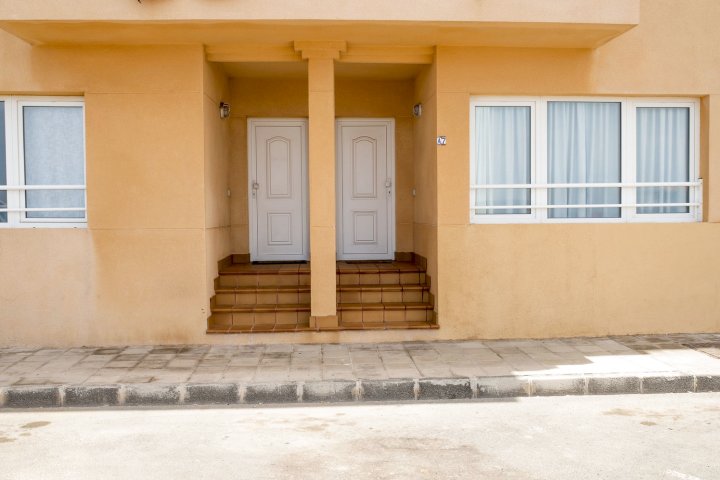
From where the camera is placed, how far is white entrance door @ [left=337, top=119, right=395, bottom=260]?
11.2 meters

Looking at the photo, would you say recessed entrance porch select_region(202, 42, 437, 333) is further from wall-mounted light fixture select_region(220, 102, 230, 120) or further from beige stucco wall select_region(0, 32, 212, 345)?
beige stucco wall select_region(0, 32, 212, 345)

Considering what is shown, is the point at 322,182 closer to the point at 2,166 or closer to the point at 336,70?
the point at 336,70

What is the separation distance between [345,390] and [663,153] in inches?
219

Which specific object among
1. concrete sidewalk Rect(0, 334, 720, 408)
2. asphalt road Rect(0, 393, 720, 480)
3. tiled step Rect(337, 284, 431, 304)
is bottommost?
asphalt road Rect(0, 393, 720, 480)

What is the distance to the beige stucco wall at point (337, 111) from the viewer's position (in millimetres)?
10945

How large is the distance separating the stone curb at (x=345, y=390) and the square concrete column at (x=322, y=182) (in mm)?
2144

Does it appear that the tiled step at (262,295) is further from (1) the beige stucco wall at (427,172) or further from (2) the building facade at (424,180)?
(1) the beige stucco wall at (427,172)

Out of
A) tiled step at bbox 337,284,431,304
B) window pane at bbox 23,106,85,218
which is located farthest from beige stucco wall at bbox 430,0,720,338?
window pane at bbox 23,106,85,218

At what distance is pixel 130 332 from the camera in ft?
29.0

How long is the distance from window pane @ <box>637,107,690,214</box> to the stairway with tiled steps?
3.20m

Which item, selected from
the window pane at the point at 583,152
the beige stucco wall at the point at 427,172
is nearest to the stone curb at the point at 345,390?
the beige stucco wall at the point at 427,172

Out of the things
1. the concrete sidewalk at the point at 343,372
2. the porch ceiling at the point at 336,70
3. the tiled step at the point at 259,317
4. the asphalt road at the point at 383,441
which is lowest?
the asphalt road at the point at 383,441

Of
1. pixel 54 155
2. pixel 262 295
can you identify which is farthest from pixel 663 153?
pixel 54 155

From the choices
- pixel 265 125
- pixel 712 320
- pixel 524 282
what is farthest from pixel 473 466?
pixel 265 125
